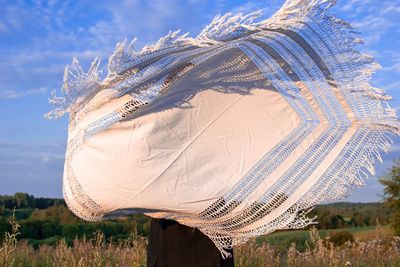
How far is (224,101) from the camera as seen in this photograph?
1.93 meters

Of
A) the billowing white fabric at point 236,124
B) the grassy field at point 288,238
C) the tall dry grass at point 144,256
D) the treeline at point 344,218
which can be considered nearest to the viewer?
the billowing white fabric at point 236,124

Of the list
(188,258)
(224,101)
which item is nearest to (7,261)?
(188,258)

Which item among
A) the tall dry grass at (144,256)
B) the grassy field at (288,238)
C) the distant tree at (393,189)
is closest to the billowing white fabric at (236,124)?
the tall dry grass at (144,256)

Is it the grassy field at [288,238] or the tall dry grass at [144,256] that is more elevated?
the grassy field at [288,238]

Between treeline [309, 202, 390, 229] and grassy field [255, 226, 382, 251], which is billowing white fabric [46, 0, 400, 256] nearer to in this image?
grassy field [255, 226, 382, 251]

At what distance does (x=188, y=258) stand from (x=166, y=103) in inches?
22.8

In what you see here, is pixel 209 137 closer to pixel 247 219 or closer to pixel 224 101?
pixel 224 101

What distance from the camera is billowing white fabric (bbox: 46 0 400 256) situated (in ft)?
5.95

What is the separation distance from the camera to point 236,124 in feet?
6.42

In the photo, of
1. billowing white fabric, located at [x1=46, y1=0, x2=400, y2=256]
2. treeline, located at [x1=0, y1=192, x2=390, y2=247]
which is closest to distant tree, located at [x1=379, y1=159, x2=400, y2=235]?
treeline, located at [x1=0, y1=192, x2=390, y2=247]

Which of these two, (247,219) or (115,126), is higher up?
(115,126)

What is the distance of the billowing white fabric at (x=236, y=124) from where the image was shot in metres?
1.81

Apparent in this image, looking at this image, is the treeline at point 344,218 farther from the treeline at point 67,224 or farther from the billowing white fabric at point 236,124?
the billowing white fabric at point 236,124

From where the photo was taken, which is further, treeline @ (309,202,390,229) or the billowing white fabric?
treeline @ (309,202,390,229)
